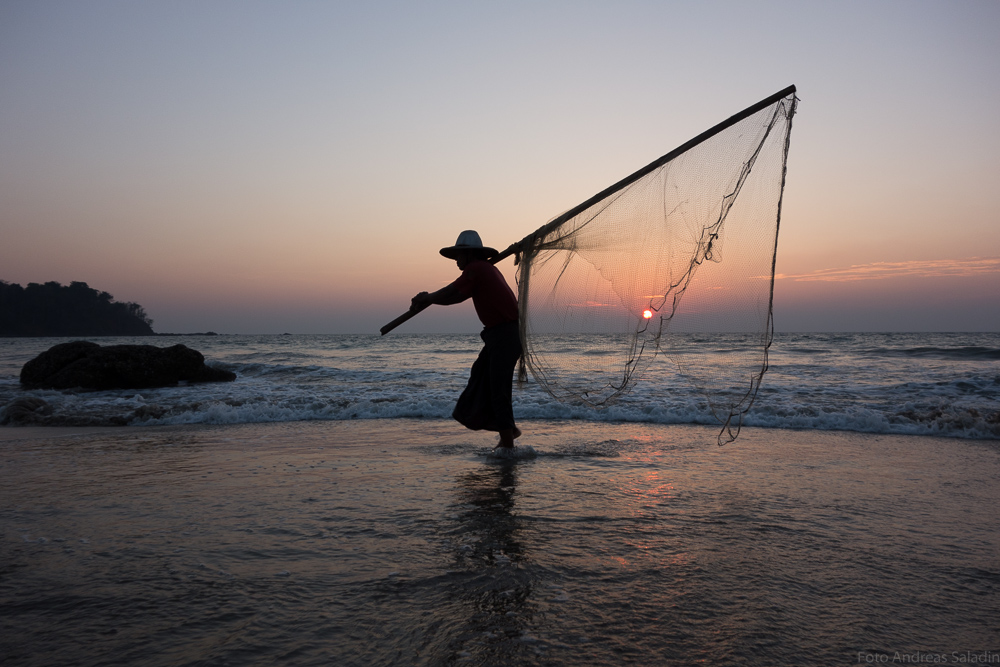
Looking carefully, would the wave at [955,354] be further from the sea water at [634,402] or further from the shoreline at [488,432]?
the shoreline at [488,432]

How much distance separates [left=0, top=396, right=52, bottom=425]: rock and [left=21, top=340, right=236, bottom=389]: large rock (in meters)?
3.64

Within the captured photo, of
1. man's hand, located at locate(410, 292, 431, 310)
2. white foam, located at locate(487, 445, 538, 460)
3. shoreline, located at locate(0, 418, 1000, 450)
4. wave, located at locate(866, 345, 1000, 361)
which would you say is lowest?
shoreline, located at locate(0, 418, 1000, 450)

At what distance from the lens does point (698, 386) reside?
177 inches

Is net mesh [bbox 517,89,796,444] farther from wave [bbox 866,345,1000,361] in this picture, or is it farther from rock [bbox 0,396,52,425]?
wave [bbox 866,345,1000,361]

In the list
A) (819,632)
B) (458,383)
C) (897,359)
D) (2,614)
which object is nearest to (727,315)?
(819,632)

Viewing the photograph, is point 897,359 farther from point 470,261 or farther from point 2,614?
point 2,614

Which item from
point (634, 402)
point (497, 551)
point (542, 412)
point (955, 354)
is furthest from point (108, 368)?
point (955, 354)

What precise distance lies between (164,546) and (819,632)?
119 inches

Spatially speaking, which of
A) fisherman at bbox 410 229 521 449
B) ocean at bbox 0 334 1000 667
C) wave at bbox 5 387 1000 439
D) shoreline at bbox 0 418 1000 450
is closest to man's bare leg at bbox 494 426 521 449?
fisherman at bbox 410 229 521 449

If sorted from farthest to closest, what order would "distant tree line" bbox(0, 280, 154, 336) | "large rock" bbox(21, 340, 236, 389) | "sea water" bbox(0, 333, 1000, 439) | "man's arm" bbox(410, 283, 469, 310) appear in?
"distant tree line" bbox(0, 280, 154, 336)
"large rock" bbox(21, 340, 236, 389)
"sea water" bbox(0, 333, 1000, 439)
"man's arm" bbox(410, 283, 469, 310)

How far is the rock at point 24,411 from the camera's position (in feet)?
26.5

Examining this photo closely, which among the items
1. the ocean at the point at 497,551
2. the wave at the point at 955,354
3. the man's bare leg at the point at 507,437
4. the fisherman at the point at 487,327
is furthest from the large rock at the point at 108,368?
the wave at the point at 955,354

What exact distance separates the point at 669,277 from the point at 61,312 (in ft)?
354

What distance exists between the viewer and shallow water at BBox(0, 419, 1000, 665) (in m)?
1.94
